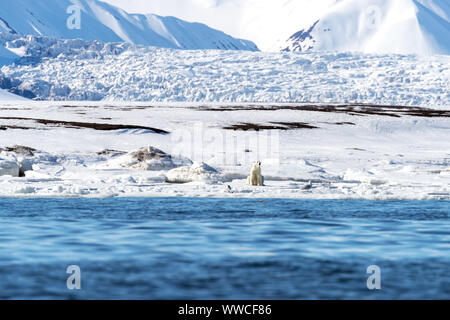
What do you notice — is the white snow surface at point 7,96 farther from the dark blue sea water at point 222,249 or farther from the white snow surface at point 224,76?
the dark blue sea water at point 222,249

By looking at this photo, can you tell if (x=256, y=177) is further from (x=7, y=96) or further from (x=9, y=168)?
(x=7, y=96)

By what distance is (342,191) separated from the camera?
1952cm

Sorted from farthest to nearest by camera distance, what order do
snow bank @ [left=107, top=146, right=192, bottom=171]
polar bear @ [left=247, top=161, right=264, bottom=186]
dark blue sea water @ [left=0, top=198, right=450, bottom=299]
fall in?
snow bank @ [left=107, top=146, right=192, bottom=171], polar bear @ [left=247, top=161, right=264, bottom=186], dark blue sea water @ [left=0, top=198, right=450, bottom=299]

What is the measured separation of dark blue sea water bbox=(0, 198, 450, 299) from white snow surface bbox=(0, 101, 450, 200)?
233 cm

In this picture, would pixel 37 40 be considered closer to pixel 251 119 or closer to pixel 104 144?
pixel 251 119

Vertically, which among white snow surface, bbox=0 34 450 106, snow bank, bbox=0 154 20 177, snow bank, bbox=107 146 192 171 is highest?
white snow surface, bbox=0 34 450 106

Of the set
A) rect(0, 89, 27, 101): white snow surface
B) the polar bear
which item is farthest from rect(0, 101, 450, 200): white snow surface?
rect(0, 89, 27, 101): white snow surface

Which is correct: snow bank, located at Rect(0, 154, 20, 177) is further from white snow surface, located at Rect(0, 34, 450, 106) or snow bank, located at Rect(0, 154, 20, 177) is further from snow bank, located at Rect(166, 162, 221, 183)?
white snow surface, located at Rect(0, 34, 450, 106)

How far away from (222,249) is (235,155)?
19.0m

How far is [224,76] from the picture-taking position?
93500 millimetres

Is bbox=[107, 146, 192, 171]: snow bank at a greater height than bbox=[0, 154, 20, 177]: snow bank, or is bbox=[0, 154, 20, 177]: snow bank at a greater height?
bbox=[107, 146, 192, 171]: snow bank

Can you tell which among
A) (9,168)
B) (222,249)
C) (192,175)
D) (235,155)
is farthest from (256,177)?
(235,155)

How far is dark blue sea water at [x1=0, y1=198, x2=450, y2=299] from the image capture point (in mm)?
8805
